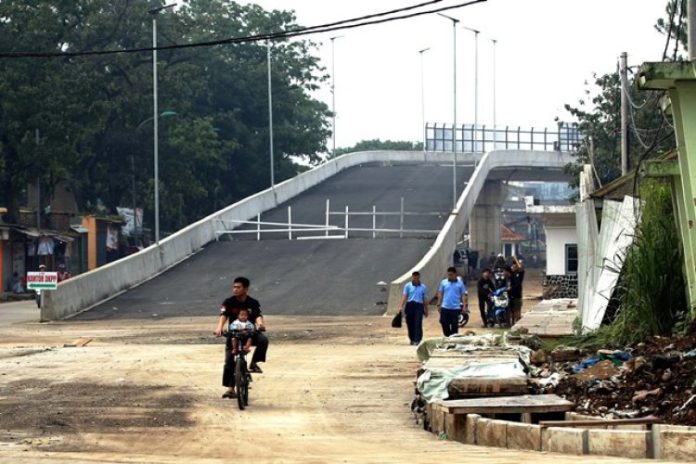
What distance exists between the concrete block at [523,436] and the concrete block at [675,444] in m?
1.17

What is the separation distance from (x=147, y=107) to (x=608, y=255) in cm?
5115

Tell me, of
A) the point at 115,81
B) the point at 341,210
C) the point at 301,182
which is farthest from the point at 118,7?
the point at 341,210

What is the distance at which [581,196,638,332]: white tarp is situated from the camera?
20188 mm

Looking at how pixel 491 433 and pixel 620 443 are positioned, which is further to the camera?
pixel 491 433

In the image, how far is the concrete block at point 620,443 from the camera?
11.5 meters

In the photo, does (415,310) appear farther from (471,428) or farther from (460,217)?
(460,217)

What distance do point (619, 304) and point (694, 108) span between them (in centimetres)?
434

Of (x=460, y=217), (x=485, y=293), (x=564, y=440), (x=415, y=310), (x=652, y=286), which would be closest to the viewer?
(x=564, y=440)

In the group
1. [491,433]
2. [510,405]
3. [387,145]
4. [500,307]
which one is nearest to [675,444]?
[491,433]

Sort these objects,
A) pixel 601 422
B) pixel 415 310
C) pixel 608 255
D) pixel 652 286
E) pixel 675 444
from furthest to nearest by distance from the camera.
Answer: pixel 415 310 < pixel 608 255 < pixel 652 286 < pixel 601 422 < pixel 675 444

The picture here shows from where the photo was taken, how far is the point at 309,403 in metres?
17.5

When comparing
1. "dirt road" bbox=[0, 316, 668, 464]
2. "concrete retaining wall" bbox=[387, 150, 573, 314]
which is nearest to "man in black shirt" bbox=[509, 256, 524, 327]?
"dirt road" bbox=[0, 316, 668, 464]

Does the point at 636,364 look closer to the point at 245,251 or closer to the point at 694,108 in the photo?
the point at 694,108

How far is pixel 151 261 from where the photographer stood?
4691 cm
